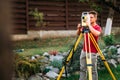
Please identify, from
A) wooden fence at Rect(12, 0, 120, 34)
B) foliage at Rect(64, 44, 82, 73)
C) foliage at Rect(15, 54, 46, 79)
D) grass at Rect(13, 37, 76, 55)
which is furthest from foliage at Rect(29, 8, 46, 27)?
foliage at Rect(15, 54, 46, 79)

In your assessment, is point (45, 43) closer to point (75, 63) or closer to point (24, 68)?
point (75, 63)

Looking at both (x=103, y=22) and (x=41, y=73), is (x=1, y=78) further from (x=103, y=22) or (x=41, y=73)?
(x=103, y=22)

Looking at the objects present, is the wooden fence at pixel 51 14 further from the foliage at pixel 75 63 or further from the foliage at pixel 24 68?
the foliage at pixel 24 68

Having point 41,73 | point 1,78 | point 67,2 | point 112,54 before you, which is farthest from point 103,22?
point 1,78

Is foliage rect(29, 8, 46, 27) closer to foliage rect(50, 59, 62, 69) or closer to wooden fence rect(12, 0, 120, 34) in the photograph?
wooden fence rect(12, 0, 120, 34)

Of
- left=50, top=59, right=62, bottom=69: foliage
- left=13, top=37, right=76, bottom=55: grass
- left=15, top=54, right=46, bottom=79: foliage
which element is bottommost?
left=13, top=37, right=76, bottom=55: grass

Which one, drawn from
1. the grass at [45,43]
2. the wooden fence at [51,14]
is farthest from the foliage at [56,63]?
the wooden fence at [51,14]

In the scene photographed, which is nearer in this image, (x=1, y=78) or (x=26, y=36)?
(x=1, y=78)

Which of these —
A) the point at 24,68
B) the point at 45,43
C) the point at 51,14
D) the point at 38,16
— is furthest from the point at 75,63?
the point at 51,14

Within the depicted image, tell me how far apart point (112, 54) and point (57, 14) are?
8898 millimetres

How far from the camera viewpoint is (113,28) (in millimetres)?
20594

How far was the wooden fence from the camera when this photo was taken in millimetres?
17531

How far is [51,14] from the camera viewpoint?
60.9 ft

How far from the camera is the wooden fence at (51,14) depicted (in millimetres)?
17531
